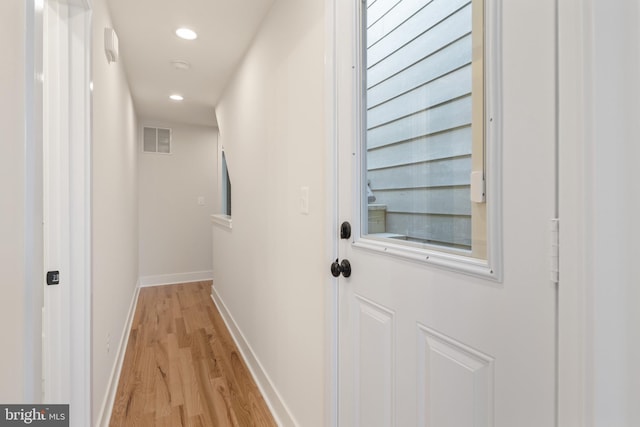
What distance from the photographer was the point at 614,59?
1.55ft

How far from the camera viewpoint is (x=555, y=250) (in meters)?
0.53

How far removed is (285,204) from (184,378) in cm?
147

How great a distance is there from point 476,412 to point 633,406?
29 centimetres

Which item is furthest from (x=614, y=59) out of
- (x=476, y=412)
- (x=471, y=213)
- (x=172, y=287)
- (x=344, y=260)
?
(x=172, y=287)

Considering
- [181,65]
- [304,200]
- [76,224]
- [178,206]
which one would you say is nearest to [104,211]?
[76,224]

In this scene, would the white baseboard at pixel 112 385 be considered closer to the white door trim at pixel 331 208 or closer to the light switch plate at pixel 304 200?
the white door trim at pixel 331 208

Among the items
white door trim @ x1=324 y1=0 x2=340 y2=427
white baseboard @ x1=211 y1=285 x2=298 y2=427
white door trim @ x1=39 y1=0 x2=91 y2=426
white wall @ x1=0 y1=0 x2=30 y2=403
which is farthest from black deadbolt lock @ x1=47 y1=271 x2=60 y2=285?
white baseboard @ x1=211 y1=285 x2=298 y2=427

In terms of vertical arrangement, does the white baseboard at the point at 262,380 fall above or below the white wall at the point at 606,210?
below

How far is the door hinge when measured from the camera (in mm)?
526

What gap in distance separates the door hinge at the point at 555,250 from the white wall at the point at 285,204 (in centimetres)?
84

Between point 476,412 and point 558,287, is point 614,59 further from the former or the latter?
point 476,412

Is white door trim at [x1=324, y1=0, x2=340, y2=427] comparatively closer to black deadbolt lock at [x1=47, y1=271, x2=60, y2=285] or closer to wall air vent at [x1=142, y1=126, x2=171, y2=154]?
black deadbolt lock at [x1=47, y1=271, x2=60, y2=285]

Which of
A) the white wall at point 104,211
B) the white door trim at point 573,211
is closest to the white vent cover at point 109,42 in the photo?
the white wall at point 104,211

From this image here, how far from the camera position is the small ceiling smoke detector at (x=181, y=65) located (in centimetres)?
260
